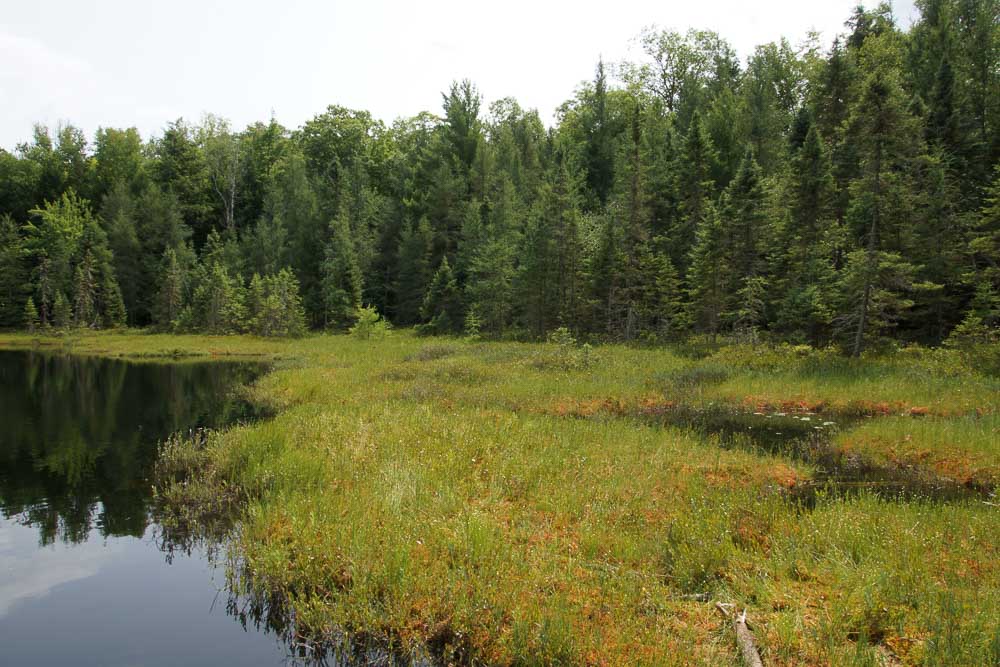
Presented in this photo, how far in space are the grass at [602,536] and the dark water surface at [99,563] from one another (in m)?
0.79

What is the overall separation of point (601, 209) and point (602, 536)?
4822cm

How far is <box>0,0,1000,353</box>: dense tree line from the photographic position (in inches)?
1080

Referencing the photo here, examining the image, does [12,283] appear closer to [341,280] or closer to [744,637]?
[341,280]

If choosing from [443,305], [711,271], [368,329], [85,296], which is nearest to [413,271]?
[443,305]

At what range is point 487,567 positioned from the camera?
22.2 ft

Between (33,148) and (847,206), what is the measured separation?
95.8 meters

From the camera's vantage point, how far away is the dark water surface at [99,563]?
267 inches

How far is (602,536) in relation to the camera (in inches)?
313

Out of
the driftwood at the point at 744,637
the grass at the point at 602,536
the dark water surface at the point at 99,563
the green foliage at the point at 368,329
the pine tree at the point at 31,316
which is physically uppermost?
the pine tree at the point at 31,316

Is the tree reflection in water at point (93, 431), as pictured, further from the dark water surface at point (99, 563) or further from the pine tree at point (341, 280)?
the pine tree at point (341, 280)

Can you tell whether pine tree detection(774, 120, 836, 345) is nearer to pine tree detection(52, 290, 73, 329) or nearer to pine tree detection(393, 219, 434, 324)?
pine tree detection(393, 219, 434, 324)

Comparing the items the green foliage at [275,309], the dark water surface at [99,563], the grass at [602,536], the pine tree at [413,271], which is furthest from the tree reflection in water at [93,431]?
the pine tree at [413,271]

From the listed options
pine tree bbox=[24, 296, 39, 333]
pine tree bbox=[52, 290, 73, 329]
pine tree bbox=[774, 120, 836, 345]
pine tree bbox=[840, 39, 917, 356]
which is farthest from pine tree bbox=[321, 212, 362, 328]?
pine tree bbox=[840, 39, 917, 356]

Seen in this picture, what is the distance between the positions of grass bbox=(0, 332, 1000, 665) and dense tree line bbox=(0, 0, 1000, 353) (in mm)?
13595
